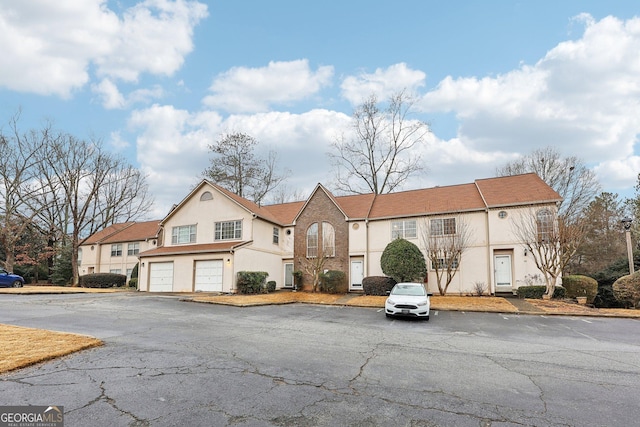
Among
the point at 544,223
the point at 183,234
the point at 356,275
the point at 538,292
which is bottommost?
the point at 538,292

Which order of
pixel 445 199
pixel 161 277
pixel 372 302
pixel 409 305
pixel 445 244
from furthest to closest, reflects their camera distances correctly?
pixel 161 277
pixel 445 199
pixel 445 244
pixel 372 302
pixel 409 305

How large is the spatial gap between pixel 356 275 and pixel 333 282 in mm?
2226

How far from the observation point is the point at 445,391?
5664 millimetres

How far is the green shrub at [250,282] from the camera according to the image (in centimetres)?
2322

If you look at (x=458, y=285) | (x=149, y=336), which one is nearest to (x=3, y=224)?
(x=149, y=336)

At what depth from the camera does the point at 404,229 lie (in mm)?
25281

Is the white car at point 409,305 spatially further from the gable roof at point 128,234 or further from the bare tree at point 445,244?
the gable roof at point 128,234

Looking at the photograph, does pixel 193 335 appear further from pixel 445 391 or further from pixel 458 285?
pixel 458 285

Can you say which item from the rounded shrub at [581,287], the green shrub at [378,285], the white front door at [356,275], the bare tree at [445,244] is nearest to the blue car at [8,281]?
the white front door at [356,275]

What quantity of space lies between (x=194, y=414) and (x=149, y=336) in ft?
18.9

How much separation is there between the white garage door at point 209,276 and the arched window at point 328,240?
24.0ft

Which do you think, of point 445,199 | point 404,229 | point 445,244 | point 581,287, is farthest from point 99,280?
point 581,287

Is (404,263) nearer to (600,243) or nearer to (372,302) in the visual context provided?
(372,302)

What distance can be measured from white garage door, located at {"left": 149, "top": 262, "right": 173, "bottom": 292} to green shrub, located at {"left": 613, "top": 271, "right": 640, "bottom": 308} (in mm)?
26241
